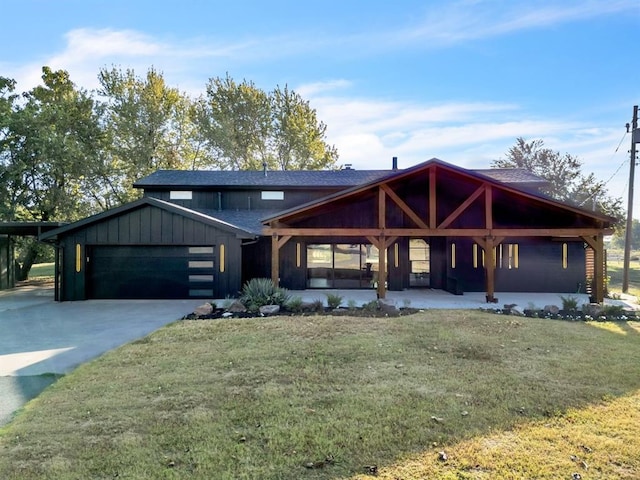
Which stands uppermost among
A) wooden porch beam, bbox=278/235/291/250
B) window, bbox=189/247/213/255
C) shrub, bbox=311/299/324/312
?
wooden porch beam, bbox=278/235/291/250

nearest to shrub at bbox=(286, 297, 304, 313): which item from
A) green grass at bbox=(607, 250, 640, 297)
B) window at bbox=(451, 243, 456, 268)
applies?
window at bbox=(451, 243, 456, 268)

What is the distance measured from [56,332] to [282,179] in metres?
11.1

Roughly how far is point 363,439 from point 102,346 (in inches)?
215

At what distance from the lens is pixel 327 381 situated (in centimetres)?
461

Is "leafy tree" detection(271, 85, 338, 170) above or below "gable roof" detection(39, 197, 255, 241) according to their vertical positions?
above

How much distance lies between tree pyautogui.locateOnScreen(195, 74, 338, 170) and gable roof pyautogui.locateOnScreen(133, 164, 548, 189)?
42.4ft

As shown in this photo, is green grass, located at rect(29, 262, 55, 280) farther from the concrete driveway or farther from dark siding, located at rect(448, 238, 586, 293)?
dark siding, located at rect(448, 238, 586, 293)

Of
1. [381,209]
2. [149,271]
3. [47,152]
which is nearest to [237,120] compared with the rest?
[47,152]

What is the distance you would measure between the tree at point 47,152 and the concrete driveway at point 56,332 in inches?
360

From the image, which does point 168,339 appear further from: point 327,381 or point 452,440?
point 452,440

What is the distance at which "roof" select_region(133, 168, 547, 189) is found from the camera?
16.1 m

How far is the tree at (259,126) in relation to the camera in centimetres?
3023

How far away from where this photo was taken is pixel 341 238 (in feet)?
46.9

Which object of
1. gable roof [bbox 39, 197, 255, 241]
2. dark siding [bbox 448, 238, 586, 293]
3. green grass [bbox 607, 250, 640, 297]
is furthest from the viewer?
green grass [bbox 607, 250, 640, 297]
